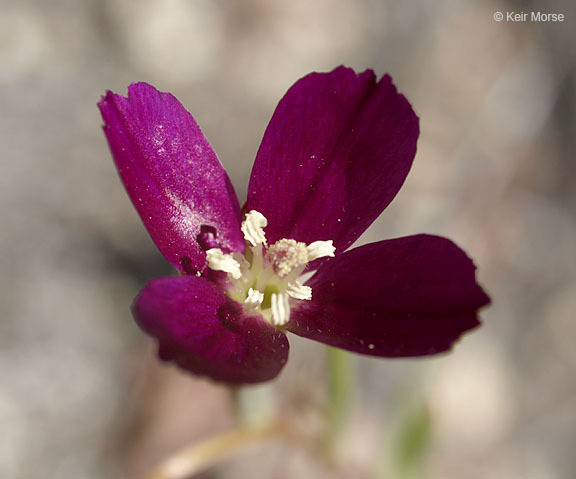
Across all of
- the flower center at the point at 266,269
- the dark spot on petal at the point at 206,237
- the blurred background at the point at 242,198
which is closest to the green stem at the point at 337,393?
the blurred background at the point at 242,198

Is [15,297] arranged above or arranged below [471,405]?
above

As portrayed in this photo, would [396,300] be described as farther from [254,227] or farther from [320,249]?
[254,227]

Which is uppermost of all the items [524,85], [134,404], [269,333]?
[524,85]

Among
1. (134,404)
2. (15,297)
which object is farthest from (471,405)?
(15,297)

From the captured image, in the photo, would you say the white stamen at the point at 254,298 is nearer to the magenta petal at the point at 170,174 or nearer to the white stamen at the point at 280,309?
the white stamen at the point at 280,309

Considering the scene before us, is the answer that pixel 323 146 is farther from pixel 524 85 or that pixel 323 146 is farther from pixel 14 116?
pixel 524 85
